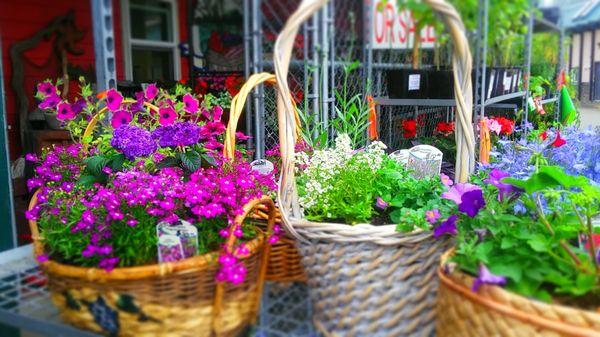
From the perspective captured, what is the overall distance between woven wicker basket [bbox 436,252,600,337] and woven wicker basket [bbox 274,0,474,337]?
85mm

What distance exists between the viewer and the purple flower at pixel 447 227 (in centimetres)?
90

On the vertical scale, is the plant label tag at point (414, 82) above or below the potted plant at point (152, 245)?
above

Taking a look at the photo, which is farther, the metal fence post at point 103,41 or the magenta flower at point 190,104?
the magenta flower at point 190,104

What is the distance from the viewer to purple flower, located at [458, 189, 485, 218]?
0.93 meters

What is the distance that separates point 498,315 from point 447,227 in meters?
0.21

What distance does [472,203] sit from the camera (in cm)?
93

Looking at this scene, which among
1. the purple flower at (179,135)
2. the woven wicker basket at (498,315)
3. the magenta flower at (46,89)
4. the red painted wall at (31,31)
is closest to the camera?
the woven wicker basket at (498,315)

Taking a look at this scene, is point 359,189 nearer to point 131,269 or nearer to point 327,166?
point 327,166

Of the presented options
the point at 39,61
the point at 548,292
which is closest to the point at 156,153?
the point at 548,292

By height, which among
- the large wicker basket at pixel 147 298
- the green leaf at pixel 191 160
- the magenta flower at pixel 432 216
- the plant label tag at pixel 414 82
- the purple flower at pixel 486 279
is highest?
the plant label tag at pixel 414 82

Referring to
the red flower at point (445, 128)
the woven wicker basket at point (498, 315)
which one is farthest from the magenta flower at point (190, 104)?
the red flower at point (445, 128)

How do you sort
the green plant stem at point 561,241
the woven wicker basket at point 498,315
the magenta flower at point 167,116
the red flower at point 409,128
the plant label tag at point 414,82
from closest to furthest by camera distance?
the woven wicker basket at point 498,315, the green plant stem at point 561,241, the magenta flower at point 167,116, the plant label tag at point 414,82, the red flower at point 409,128

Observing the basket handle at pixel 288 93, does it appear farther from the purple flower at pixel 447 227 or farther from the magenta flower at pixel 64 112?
the magenta flower at pixel 64 112

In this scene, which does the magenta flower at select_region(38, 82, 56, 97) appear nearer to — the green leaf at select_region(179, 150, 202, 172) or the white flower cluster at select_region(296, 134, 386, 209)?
the green leaf at select_region(179, 150, 202, 172)
